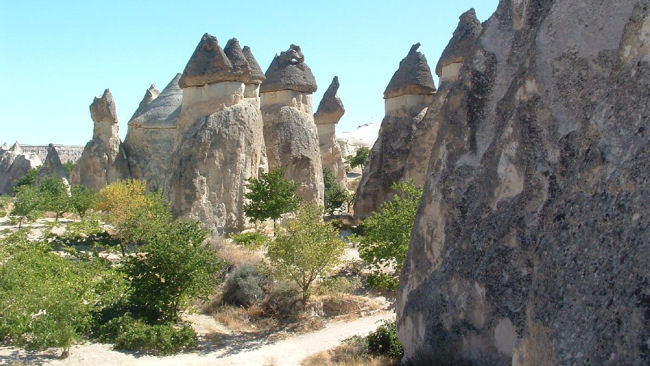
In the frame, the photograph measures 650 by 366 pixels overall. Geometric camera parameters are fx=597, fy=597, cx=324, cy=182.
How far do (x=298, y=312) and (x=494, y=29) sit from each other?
582 centimetres

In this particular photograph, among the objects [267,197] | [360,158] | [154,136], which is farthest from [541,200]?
[360,158]

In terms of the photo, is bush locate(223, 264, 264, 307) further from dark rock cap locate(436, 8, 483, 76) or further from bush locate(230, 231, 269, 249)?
dark rock cap locate(436, 8, 483, 76)

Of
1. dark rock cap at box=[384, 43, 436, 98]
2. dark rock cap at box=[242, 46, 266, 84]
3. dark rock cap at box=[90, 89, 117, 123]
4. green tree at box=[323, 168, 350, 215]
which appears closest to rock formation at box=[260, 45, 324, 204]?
dark rock cap at box=[242, 46, 266, 84]

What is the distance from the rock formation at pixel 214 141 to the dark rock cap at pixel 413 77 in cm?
568

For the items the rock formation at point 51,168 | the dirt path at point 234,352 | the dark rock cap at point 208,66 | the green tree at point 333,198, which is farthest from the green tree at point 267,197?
the rock formation at point 51,168

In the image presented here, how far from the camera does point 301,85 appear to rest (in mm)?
17453

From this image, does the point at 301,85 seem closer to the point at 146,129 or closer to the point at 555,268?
the point at 146,129

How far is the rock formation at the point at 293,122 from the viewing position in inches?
669

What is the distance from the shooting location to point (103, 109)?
75.5 ft

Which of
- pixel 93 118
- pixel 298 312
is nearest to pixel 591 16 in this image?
pixel 298 312

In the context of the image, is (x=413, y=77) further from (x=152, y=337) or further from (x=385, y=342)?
(x=152, y=337)

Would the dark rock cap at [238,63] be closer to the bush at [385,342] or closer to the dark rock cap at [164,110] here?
the dark rock cap at [164,110]

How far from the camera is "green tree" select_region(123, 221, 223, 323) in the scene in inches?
341

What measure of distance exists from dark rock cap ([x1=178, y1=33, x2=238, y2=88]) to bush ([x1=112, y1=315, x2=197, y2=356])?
692 centimetres
